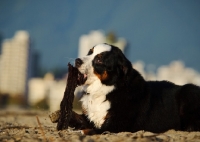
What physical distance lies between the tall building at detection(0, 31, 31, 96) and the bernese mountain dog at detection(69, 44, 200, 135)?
2639 inches

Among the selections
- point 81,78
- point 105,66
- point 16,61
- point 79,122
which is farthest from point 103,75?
point 16,61

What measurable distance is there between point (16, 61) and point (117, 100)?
74.8 m

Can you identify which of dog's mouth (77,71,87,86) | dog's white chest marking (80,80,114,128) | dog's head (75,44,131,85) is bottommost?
dog's white chest marking (80,80,114,128)

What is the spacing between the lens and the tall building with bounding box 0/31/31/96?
7475cm

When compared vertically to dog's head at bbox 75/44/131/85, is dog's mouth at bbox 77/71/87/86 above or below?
below

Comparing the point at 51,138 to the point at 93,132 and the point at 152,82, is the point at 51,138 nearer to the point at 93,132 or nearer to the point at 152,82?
the point at 93,132

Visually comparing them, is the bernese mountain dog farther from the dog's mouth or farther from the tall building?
the tall building

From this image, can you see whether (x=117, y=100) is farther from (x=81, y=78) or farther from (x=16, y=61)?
(x=16, y=61)

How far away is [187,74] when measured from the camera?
261 feet

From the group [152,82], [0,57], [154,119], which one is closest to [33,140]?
[154,119]

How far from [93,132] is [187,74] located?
2966 inches

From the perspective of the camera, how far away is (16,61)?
261ft

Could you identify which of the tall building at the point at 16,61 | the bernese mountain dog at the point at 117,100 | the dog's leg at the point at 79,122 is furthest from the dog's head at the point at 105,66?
the tall building at the point at 16,61

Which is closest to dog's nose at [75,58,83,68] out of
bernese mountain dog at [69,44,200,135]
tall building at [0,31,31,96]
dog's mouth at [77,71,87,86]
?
bernese mountain dog at [69,44,200,135]
